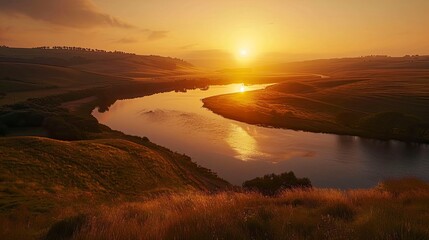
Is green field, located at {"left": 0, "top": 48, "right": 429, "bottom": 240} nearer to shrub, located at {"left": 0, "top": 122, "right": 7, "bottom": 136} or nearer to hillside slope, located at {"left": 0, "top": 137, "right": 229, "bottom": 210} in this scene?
hillside slope, located at {"left": 0, "top": 137, "right": 229, "bottom": 210}

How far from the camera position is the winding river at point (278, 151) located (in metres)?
40.3

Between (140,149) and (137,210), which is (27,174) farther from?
(137,210)

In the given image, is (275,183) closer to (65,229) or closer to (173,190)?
(173,190)

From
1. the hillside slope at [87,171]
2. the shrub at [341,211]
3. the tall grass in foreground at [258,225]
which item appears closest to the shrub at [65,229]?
the tall grass in foreground at [258,225]

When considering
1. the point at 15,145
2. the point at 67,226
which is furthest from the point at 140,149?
the point at 67,226

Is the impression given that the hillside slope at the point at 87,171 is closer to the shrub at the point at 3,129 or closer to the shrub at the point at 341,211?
the shrub at the point at 341,211

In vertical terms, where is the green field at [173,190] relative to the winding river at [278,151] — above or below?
above

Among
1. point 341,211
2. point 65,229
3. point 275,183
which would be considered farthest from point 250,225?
point 275,183

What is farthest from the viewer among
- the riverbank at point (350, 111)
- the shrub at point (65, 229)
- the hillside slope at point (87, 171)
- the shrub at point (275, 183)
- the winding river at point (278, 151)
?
the riverbank at point (350, 111)

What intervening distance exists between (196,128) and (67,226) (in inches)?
2217

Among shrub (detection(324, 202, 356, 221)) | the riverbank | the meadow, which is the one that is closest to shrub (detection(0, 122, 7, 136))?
the meadow

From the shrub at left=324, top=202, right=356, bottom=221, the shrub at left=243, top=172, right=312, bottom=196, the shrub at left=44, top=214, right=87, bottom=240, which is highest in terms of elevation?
the shrub at left=44, top=214, right=87, bottom=240

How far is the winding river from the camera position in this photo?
40.3m

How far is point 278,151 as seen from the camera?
164ft
